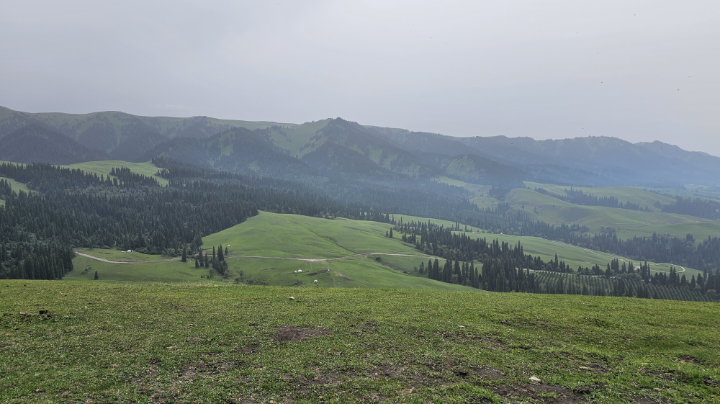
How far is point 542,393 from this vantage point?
19422 mm

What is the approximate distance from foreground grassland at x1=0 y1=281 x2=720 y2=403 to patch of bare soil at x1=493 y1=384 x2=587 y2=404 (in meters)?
0.10

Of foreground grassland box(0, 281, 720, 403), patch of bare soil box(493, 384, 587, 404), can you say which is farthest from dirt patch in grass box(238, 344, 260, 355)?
patch of bare soil box(493, 384, 587, 404)

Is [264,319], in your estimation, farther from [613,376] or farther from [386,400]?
[613,376]

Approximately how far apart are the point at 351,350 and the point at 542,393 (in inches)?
489

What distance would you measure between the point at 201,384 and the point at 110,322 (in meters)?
16.9

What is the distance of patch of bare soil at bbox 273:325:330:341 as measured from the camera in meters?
28.0

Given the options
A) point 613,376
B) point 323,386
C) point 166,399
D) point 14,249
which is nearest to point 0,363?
point 166,399

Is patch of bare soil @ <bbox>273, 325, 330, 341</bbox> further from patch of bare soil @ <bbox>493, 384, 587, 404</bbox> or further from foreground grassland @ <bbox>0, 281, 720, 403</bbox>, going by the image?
patch of bare soil @ <bbox>493, 384, 587, 404</bbox>

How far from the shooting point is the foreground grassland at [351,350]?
19.6m

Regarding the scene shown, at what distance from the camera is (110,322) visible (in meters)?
30.9

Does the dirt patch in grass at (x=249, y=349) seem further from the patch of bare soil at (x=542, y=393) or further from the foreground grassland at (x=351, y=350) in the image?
the patch of bare soil at (x=542, y=393)

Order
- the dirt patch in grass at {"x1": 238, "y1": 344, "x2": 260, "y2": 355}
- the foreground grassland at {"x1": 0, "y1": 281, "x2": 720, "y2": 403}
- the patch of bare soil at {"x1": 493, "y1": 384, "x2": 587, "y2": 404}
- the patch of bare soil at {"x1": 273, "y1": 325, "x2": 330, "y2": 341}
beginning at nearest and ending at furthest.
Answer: the patch of bare soil at {"x1": 493, "y1": 384, "x2": 587, "y2": 404}, the foreground grassland at {"x1": 0, "y1": 281, "x2": 720, "y2": 403}, the dirt patch in grass at {"x1": 238, "y1": 344, "x2": 260, "y2": 355}, the patch of bare soil at {"x1": 273, "y1": 325, "x2": 330, "y2": 341}

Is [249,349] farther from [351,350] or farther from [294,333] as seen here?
[351,350]

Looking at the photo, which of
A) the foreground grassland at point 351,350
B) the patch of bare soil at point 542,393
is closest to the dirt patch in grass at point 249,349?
the foreground grassland at point 351,350
